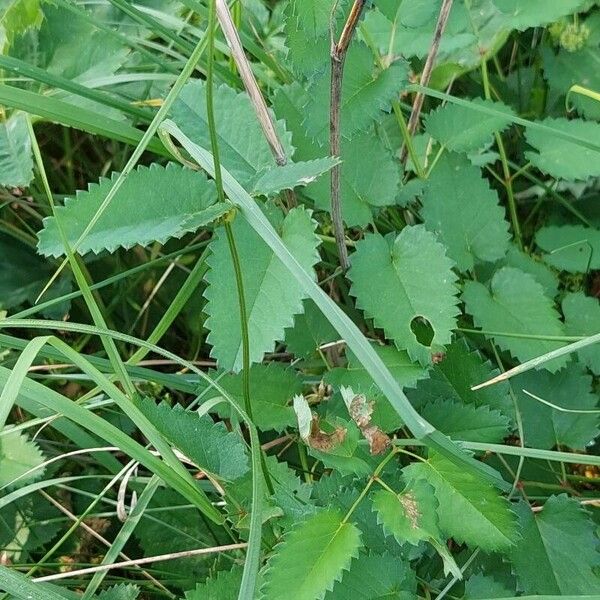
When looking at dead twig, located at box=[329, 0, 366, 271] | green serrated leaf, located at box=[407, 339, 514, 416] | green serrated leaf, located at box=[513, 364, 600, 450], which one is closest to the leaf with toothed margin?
dead twig, located at box=[329, 0, 366, 271]

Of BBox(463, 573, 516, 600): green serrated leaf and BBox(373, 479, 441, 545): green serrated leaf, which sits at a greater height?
BBox(373, 479, 441, 545): green serrated leaf

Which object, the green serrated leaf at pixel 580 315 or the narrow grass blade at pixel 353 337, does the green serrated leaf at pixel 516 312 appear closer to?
the green serrated leaf at pixel 580 315

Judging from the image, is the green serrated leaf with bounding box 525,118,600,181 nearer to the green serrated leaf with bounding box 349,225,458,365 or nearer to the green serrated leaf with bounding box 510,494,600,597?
the green serrated leaf with bounding box 349,225,458,365

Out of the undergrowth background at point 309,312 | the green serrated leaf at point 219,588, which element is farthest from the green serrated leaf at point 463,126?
the green serrated leaf at point 219,588

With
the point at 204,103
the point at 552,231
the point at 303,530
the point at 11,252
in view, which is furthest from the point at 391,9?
the point at 11,252

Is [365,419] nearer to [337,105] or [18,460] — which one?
[337,105]

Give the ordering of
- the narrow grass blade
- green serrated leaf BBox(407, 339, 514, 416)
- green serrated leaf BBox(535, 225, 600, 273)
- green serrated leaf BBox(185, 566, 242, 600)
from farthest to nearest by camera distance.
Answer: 1. green serrated leaf BBox(535, 225, 600, 273)
2. green serrated leaf BBox(407, 339, 514, 416)
3. green serrated leaf BBox(185, 566, 242, 600)
4. the narrow grass blade

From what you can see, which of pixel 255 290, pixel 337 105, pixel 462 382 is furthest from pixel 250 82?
pixel 462 382
